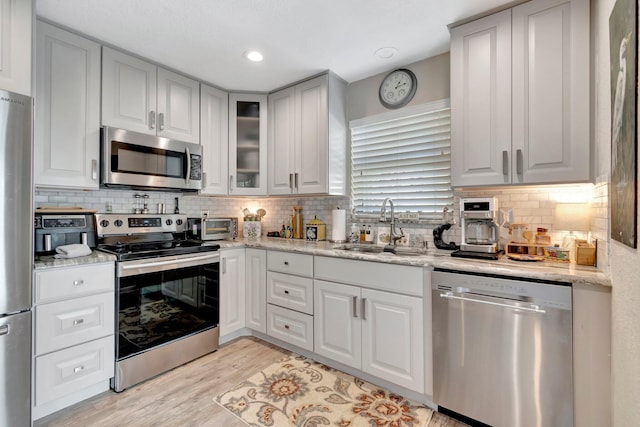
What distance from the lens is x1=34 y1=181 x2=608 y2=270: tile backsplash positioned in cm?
163

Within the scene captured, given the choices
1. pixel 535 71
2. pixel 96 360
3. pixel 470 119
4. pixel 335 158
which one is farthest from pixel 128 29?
pixel 535 71

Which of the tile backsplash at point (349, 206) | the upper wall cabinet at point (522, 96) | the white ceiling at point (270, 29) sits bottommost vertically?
the tile backsplash at point (349, 206)

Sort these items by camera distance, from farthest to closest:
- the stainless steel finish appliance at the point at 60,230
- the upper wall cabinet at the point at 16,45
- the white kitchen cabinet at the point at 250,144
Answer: the white kitchen cabinet at the point at 250,144
the stainless steel finish appliance at the point at 60,230
the upper wall cabinet at the point at 16,45

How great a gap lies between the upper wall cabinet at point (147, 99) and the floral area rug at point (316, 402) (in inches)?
83.2

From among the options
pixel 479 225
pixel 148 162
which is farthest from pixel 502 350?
pixel 148 162

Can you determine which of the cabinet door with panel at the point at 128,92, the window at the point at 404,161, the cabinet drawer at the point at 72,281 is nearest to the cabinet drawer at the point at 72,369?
the cabinet drawer at the point at 72,281

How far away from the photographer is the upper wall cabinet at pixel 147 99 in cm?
220

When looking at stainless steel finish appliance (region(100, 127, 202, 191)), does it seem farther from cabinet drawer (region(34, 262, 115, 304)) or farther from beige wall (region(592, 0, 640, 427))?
beige wall (region(592, 0, 640, 427))

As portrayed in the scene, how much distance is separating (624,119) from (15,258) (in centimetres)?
260

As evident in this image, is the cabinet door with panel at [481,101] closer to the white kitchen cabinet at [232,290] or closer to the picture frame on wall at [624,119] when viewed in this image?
the picture frame on wall at [624,119]

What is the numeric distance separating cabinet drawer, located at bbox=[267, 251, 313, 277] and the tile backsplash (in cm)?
65

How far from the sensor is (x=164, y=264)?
219 centimetres

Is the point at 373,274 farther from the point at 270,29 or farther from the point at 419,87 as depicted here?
the point at 270,29

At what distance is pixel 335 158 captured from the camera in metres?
2.74
